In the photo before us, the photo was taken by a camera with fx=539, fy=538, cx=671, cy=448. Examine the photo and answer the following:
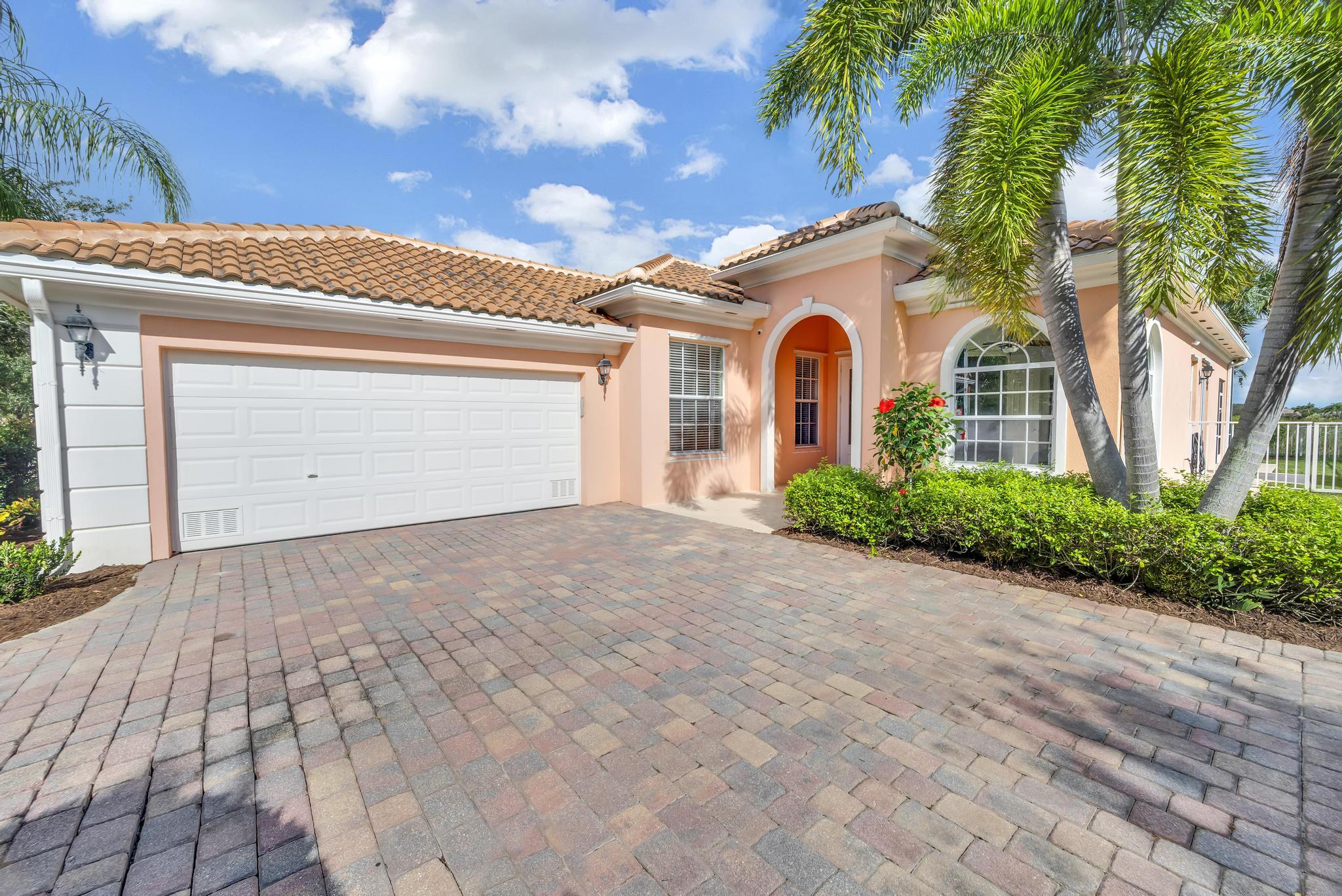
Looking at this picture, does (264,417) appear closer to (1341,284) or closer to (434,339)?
(434,339)

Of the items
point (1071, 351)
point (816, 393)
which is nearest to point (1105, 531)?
point (1071, 351)

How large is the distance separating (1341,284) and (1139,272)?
1.18m

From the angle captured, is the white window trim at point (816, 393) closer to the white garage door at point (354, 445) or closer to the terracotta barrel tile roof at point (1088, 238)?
the terracotta barrel tile roof at point (1088, 238)

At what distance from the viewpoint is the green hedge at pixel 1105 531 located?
4.21m

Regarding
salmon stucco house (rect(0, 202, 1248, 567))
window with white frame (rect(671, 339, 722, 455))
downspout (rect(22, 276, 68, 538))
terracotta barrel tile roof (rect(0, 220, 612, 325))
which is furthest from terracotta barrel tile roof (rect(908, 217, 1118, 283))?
downspout (rect(22, 276, 68, 538))

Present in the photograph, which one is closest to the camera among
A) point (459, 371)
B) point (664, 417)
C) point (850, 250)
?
point (459, 371)

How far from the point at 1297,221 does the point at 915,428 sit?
11.6 ft

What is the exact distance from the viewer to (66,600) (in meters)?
4.78

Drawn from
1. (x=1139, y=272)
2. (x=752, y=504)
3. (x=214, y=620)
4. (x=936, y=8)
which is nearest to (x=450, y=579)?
(x=214, y=620)

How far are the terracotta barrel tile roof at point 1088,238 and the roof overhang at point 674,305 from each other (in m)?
2.95

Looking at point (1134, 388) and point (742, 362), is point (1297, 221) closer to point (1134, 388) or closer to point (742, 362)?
point (1134, 388)

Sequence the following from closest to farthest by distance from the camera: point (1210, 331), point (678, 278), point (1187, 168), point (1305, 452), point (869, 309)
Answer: point (1187, 168) → point (869, 309) → point (678, 278) → point (1210, 331) → point (1305, 452)

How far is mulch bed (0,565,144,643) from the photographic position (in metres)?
4.28

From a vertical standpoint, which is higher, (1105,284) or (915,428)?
(1105,284)
